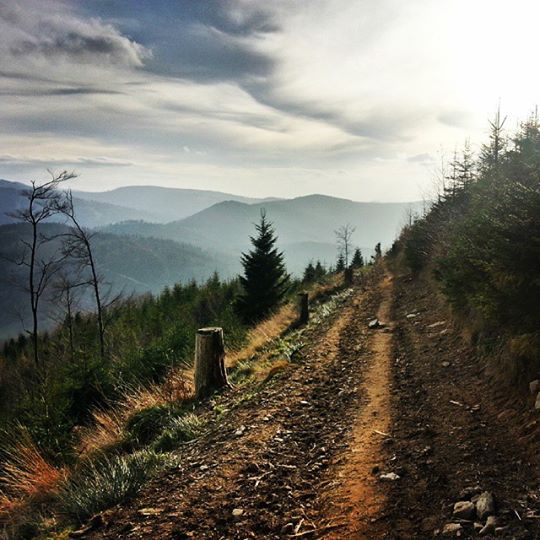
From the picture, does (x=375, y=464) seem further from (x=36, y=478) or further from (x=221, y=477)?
(x=36, y=478)

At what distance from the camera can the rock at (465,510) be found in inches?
119

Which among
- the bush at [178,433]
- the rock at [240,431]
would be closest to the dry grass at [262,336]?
the bush at [178,433]

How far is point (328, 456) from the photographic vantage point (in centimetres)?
456

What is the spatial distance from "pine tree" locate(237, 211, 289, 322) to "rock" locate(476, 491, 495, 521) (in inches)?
948

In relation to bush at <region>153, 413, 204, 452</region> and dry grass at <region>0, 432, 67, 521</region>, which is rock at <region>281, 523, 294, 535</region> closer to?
bush at <region>153, 413, 204, 452</region>

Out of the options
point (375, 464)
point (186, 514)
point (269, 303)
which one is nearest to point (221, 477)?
point (186, 514)

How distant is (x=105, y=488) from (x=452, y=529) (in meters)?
3.38

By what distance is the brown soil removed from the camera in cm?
331

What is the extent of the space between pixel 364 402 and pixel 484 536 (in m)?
3.34

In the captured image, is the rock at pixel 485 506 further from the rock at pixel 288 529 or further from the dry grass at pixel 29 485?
the dry grass at pixel 29 485

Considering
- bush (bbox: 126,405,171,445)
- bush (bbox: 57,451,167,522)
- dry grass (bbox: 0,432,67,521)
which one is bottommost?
dry grass (bbox: 0,432,67,521)

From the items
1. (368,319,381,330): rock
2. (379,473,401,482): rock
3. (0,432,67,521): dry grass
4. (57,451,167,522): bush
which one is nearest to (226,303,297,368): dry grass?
(368,319,381,330): rock

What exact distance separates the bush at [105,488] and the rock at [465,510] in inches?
124

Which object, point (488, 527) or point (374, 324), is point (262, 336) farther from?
point (488, 527)
